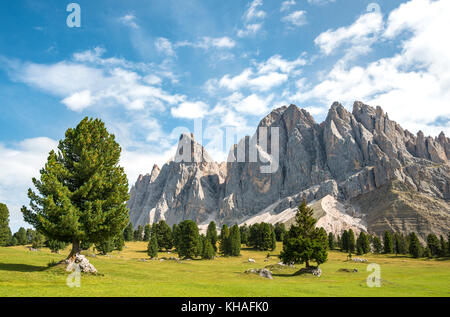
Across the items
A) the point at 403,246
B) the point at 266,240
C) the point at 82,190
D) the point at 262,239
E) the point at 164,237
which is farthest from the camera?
the point at 262,239

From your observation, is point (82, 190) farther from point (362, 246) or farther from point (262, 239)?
point (362, 246)

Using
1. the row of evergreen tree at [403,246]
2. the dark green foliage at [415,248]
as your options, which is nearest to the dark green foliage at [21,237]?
the row of evergreen tree at [403,246]

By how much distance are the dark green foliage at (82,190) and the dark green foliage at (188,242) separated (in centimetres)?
4894

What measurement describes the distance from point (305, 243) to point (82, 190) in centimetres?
3425

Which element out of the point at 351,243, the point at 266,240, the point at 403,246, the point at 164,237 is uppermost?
the point at 164,237

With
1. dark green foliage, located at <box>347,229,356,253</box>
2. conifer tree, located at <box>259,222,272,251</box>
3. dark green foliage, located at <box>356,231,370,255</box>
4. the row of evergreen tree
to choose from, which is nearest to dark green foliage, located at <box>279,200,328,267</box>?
conifer tree, located at <box>259,222,272,251</box>

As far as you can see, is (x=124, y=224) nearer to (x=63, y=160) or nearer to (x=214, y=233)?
(x=63, y=160)

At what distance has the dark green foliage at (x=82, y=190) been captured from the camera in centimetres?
2792

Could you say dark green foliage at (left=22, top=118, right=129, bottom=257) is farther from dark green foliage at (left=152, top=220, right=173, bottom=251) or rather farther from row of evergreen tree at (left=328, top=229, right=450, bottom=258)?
row of evergreen tree at (left=328, top=229, right=450, bottom=258)

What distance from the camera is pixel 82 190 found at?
29422 mm

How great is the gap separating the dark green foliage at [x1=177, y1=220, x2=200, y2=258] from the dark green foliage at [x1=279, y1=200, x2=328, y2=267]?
112ft

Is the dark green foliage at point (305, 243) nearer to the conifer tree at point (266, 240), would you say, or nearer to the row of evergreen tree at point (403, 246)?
the conifer tree at point (266, 240)

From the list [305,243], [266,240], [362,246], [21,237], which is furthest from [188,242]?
[21,237]
